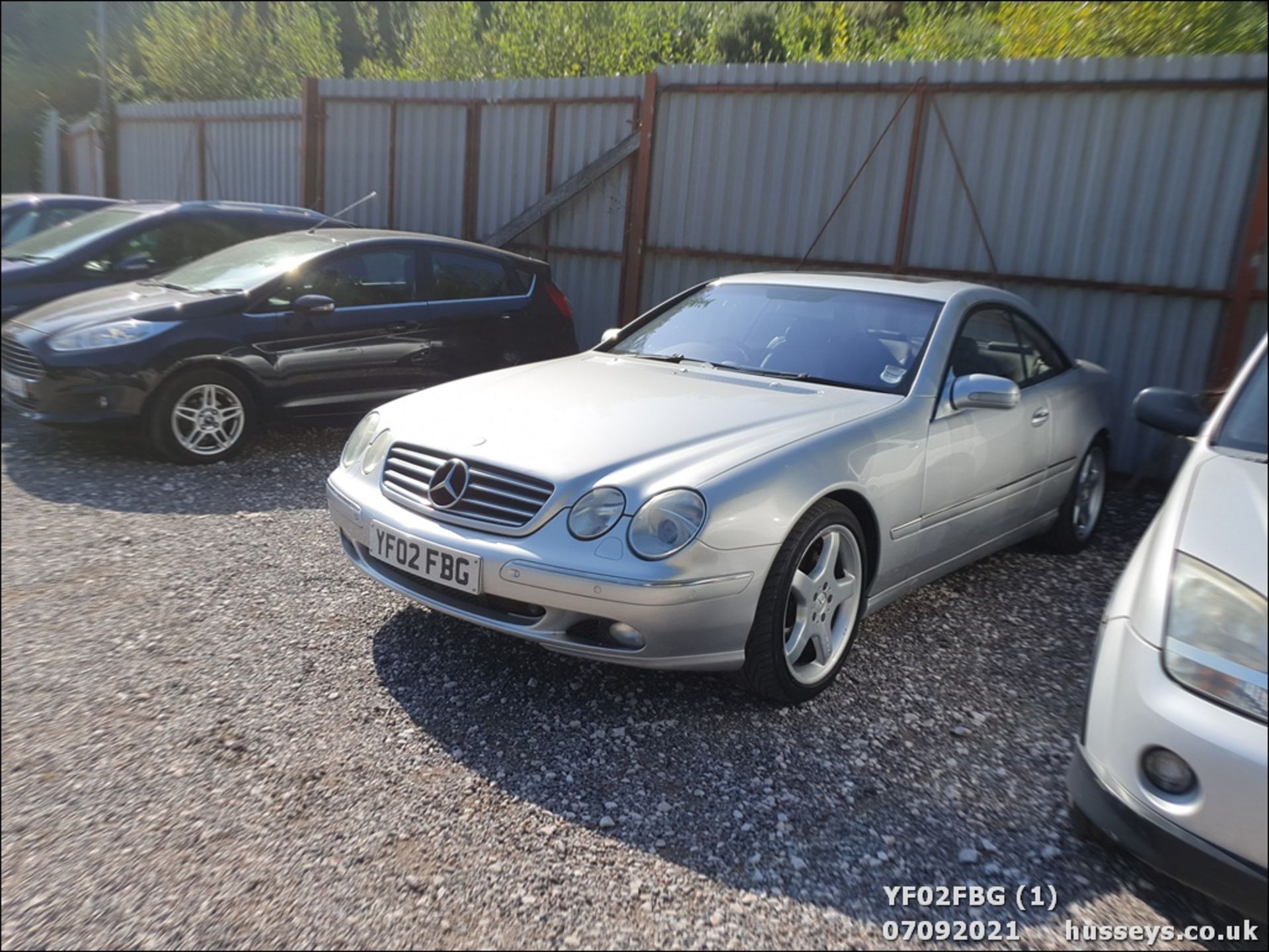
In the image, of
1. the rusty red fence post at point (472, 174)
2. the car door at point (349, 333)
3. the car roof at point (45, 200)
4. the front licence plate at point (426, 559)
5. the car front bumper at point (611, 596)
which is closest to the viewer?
the car front bumper at point (611, 596)

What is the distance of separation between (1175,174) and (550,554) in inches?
231

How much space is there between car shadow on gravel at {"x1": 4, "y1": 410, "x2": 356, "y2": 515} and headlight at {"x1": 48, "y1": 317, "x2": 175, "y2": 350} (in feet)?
1.52

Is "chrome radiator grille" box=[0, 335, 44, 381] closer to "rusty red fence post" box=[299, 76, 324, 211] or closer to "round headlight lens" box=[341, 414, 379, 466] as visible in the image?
"round headlight lens" box=[341, 414, 379, 466]

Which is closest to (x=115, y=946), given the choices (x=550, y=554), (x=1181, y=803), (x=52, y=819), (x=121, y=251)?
(x=52, y=819)

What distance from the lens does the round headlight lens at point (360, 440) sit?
12.8ft

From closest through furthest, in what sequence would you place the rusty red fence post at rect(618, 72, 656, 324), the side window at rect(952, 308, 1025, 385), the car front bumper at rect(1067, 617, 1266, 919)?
the car front bumper at rect(1067, 617, 1266, 919) < the side window at rect(952, 308, 1025, 385) < the rusty red fence post at rect(618, 72, 656, 324)

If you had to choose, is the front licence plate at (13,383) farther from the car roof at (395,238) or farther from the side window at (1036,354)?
the side window at (1036,354)

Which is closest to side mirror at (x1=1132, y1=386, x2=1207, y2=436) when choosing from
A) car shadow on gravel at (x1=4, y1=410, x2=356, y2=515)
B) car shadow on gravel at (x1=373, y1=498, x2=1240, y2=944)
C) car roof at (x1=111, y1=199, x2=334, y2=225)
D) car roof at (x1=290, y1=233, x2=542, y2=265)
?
car shadow on gravel at (x1=373, y1=498, x2=1240, y2=944)

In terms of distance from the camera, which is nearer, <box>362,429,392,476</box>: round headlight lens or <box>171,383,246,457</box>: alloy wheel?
<box>362,429,392,476</box>: round headlight lens

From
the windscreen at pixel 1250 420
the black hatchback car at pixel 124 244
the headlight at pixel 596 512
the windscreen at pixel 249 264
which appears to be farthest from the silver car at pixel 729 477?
the black hatchback car at pixel 124 244

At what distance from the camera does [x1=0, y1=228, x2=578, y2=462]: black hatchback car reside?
5648 mm

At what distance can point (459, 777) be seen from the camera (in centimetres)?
293

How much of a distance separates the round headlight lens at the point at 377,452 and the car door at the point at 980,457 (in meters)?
2.03

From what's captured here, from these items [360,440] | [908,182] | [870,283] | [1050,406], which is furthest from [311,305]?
[908,182]
